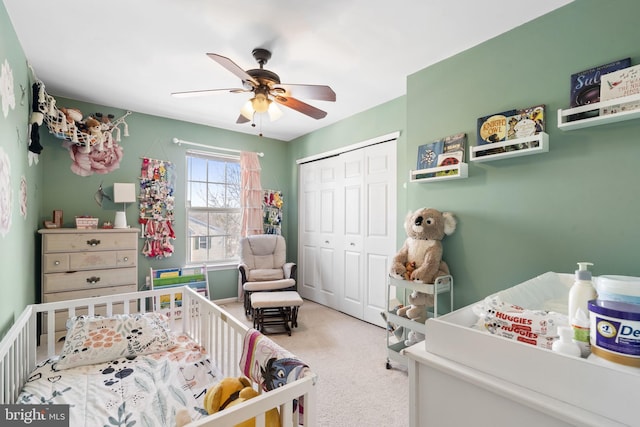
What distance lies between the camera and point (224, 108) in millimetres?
3379

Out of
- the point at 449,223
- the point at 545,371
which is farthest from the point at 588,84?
the point at 545,371

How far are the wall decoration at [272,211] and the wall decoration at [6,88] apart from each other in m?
2.84

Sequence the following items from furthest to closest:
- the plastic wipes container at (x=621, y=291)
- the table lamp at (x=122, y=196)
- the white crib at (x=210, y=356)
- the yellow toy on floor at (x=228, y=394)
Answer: the table lamp at (x=122, y=196)
the yellow toy on floor at (x=228, y=394)
the white crib at (x=210, y=356)
the plastic wipes container at (x=621, y=291)

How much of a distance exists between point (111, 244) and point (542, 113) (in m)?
3.79

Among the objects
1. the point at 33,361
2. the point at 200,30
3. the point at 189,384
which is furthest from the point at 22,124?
the point at 189,384

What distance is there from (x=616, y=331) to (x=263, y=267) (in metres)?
3.53

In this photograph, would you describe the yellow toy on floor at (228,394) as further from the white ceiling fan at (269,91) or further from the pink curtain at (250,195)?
the pink curtain at (250,195)

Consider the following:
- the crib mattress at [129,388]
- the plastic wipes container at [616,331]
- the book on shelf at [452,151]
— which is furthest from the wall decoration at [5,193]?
the book on shelf at [452,151]

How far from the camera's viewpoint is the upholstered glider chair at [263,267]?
3350 millimetres

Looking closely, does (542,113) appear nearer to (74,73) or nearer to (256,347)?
(256,347)

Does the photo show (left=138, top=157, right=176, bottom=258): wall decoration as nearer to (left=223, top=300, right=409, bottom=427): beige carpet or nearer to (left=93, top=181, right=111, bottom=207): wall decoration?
(left=93, top=181, right=111, bottom=207): wall decoration

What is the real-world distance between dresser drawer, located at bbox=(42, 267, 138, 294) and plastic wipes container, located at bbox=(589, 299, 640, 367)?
11.5ft

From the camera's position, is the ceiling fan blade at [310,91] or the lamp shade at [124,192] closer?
the ceiling fan blade at [310,91]

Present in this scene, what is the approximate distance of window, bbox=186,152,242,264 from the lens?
393 cm
